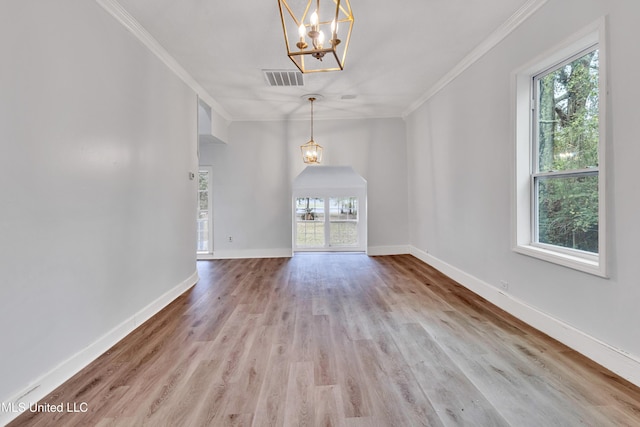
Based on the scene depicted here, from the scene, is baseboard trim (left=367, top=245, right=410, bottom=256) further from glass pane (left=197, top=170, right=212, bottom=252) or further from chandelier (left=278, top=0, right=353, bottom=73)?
chandelier (left=278, top=0, right=353, bottom=73)

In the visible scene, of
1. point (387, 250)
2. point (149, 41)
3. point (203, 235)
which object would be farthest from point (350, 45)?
point (203, 235)

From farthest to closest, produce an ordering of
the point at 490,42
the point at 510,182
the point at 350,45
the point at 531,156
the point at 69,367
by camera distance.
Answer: the point at 350,45 → the point at 490,42 → the point at 510,182 → the point at 531,156 → the point at 69,367

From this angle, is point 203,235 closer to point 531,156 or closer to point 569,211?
point 531,156

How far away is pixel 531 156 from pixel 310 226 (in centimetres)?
507

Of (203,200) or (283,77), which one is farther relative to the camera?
(203,200)

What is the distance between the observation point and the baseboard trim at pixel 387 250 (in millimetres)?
6250

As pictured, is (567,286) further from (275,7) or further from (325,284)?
(275,7)

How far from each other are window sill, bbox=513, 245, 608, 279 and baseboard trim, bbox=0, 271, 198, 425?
3.71 metres

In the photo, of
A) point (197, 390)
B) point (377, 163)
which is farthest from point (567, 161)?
point (377, 163)

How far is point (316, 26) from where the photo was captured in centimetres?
184

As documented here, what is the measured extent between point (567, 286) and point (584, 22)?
6.53ft

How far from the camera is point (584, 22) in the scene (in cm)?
212

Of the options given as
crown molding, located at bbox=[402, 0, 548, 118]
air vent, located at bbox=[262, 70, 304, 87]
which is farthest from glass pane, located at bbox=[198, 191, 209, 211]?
crown molding, located at bbox=[402, 0, 548, 118]

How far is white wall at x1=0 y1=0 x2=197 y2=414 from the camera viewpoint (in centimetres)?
164
